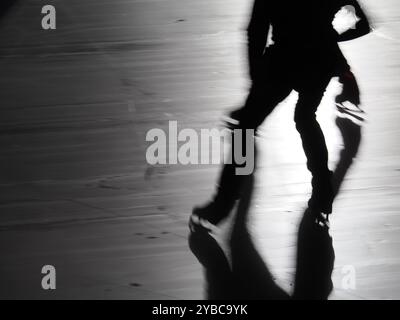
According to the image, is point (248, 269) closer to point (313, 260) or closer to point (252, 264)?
point (252, 264)

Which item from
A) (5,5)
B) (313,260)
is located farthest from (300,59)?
(5,5)

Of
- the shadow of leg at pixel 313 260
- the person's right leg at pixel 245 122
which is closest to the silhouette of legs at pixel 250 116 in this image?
the person's right leg at pixel 245 122

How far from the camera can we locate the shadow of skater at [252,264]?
2711mm

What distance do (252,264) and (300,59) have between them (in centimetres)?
84

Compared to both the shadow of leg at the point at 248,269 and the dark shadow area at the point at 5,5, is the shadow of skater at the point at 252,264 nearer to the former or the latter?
the shadow of leg at the point at 248,269

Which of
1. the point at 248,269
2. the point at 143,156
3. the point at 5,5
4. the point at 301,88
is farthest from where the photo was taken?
the point at 5,5

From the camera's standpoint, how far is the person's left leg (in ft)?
9.62

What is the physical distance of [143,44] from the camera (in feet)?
15.1

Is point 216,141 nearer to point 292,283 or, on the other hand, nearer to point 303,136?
point 303,136

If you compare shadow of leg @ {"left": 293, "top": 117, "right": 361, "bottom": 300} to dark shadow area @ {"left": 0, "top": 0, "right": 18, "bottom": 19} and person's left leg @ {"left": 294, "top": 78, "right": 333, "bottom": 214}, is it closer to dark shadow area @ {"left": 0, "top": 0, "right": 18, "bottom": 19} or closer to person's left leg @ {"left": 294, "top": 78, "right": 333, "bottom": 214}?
person's left leg @ {"left": 294, "top": 78, "right": 333, "bottom": 214}

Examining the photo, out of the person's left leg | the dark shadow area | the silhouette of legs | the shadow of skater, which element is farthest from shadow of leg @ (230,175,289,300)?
the dark shadow area

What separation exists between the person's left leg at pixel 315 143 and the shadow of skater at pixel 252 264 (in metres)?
0.09

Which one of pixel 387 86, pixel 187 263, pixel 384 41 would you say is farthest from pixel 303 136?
pixel 384 41

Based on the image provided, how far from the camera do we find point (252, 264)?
283 centimetres
